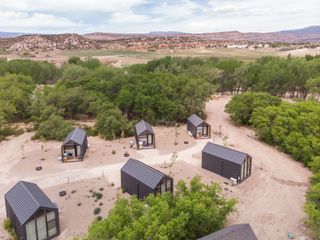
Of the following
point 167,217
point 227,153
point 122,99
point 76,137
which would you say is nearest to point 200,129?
point 227,153

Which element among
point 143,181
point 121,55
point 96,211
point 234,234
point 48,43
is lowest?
point 96,211

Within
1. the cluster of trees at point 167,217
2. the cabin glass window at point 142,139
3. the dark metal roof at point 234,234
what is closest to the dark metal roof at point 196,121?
the cabin glass window at point 142,139

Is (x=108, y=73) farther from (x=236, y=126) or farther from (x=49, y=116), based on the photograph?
(x=236, y=126)

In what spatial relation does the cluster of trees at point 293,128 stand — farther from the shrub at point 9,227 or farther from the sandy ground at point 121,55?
the sandy ground at point 121,55

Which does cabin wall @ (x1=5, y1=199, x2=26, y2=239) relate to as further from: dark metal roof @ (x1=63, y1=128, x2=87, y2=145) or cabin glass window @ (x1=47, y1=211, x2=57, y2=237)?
dark metal roof @ (x1=63, y1=128, x2=87, y2=145)

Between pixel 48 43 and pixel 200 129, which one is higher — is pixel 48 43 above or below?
above

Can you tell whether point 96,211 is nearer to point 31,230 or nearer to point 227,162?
point 31,230

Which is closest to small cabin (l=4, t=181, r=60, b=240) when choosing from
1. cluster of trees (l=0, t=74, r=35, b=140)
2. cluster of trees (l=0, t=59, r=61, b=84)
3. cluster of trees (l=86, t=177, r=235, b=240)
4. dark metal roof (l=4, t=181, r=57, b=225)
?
dark metal roof (l=4, t=181, r=57, b=225)
